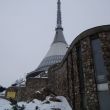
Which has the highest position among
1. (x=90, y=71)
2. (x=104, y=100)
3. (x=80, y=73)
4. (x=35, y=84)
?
(x=35, y=84)

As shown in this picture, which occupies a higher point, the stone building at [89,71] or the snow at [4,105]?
the stone building at [89,71]

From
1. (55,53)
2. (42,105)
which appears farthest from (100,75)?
(55,53)

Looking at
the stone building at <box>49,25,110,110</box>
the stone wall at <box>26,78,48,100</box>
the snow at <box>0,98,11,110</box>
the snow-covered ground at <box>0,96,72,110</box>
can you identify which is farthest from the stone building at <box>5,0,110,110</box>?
the stone wall at <box>26,78,48,100</box>

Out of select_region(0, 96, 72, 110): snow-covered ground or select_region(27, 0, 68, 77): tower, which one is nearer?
select_region(0, 96, 72, 110): snow-covered ground

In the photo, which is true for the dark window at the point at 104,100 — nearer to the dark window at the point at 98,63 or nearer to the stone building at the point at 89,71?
the stone building at the point at 89,71

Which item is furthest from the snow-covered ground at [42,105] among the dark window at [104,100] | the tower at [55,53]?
the tower at [55,53]

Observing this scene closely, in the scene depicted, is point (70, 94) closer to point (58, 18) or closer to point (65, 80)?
point (65, 80)

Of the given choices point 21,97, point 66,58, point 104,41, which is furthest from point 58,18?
point 104,41

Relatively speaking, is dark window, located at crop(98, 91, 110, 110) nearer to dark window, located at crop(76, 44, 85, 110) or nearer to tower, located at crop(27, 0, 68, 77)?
dark window, located at crop(76, 44, 85, 110)

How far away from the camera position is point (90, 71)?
523 inches

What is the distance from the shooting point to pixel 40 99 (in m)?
Answer: 15.1

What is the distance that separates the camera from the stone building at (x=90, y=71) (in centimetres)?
1248

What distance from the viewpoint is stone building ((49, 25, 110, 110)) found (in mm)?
12484

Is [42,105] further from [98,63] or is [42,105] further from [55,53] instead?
[55,53]
